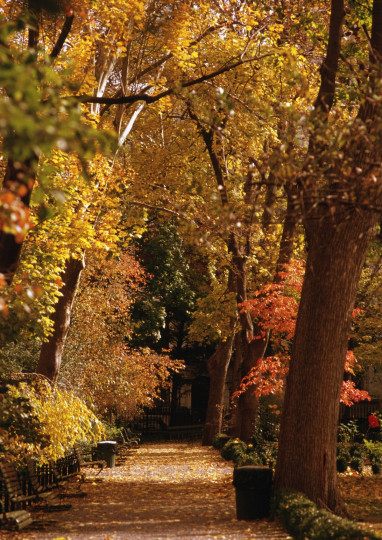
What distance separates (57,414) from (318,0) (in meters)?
10.3

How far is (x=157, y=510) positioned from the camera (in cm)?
1259

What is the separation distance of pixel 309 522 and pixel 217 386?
774 inches

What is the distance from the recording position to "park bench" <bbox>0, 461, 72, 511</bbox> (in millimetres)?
10656

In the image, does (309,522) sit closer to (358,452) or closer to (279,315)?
(279,315)

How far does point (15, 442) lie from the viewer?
12062 millimetres

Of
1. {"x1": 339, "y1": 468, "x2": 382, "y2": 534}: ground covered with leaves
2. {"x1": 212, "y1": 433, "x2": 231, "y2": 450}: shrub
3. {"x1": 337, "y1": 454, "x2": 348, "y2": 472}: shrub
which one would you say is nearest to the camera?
{"x1": 339, "y1": 468, "x2": 382, "y2": 534}: ground covered with leaves

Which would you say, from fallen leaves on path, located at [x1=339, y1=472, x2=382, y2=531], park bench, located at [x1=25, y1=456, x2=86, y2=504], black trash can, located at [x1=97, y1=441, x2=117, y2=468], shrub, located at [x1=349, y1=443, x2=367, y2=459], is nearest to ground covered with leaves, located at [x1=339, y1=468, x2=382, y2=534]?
fallen leaves on path, located at [x1=339, y1=472, x2=382, y2=531]

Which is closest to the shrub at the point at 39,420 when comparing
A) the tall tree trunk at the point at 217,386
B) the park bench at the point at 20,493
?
the park bench at the point at 20,493

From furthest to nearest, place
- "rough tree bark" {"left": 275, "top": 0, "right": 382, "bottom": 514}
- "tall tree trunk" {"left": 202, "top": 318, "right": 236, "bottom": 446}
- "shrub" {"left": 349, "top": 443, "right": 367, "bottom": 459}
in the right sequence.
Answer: "tall tree trunk" {"left": 202, "top": 318, "right": 236, "bottom": 446}, "shrub" {"left": 349, "top": 443, "right": 367, "bottom": 459}, "rough tree bark" {"left": 275, "top": 0, "right": 382, "bottom": 514}

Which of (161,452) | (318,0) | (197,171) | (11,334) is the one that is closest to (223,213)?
(11,334)

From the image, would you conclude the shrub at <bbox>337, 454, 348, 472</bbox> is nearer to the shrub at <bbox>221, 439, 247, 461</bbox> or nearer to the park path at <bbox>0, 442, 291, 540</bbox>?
the shrub at <bbox>221, 439, 247, 461</bbox>

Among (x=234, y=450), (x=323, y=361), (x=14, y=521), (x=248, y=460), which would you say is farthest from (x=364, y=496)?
(x=14, y=521)

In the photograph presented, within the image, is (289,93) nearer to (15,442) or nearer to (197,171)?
(197,171)

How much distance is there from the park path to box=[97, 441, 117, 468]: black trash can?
27 cm
